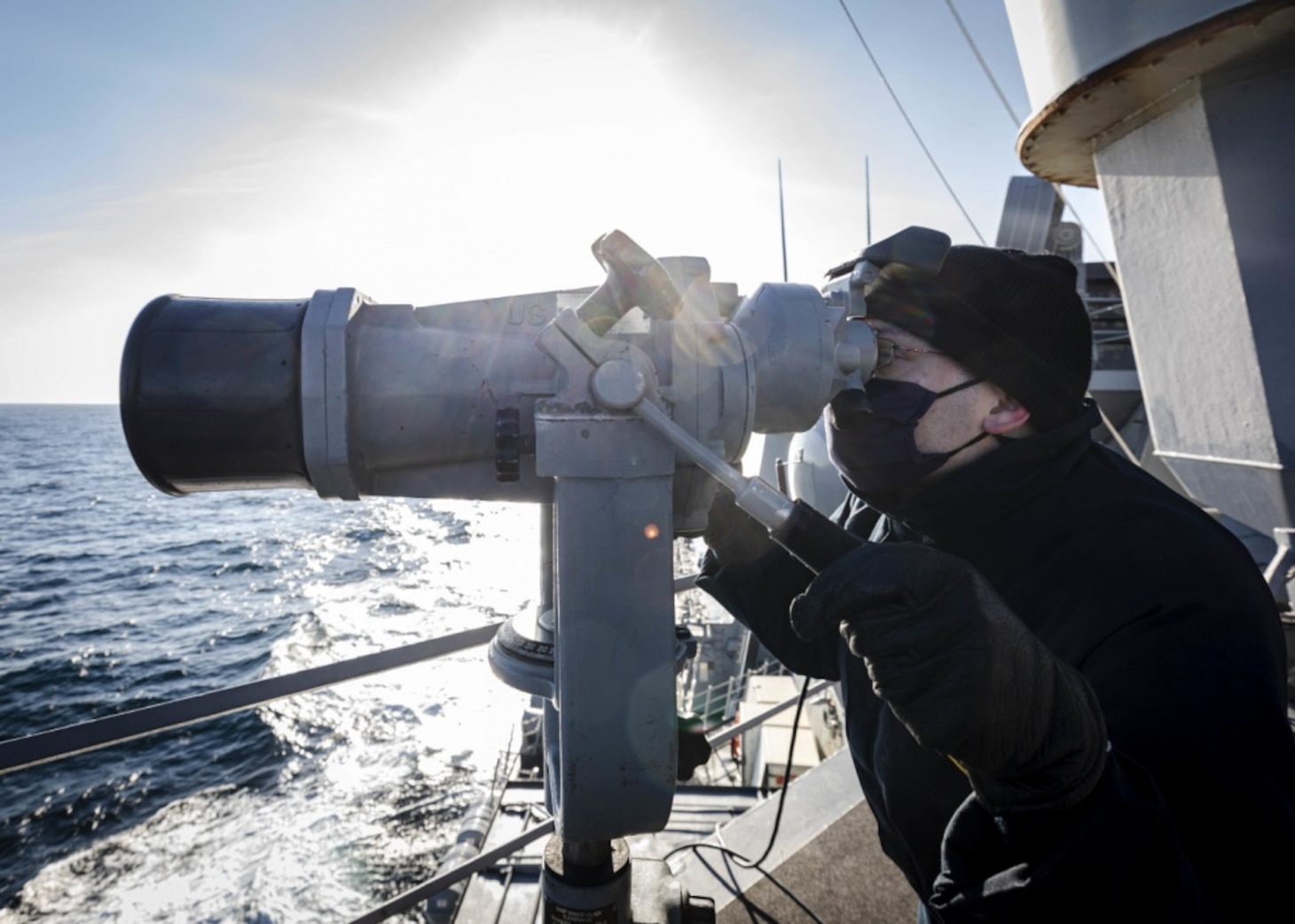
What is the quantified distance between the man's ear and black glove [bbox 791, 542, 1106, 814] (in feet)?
2.45

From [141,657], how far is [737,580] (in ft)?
107

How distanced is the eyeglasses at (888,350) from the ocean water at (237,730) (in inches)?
241

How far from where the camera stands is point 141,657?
2611 centimetres

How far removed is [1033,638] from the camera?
0.98 metres

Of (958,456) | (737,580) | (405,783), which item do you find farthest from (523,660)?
(405,783)

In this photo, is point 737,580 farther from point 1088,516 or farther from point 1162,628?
point 1162,628

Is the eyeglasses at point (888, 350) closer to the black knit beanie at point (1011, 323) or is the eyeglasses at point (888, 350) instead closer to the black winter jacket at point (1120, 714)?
the black knit beanie at point (1011, 323)

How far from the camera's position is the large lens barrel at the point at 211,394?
1.34 m

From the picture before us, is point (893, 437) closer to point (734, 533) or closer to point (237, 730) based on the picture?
point (734, 533)

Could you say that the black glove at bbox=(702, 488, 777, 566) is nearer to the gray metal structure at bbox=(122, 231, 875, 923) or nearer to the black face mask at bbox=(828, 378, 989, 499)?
the black face mask at bbox=(828, 378, 989, 499)

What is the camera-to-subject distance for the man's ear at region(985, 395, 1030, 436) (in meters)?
1.63

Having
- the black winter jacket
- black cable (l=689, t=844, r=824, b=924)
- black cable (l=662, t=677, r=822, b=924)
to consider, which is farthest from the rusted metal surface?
black cable (l=689, t=844, r=824, b=924)

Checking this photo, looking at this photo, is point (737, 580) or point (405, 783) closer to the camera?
point (737, 580)

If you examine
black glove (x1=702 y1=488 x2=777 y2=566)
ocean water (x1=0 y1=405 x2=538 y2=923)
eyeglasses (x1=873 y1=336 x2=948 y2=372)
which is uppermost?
eyeglasses (x1=873 y1=336 x2=948 y2=372)
